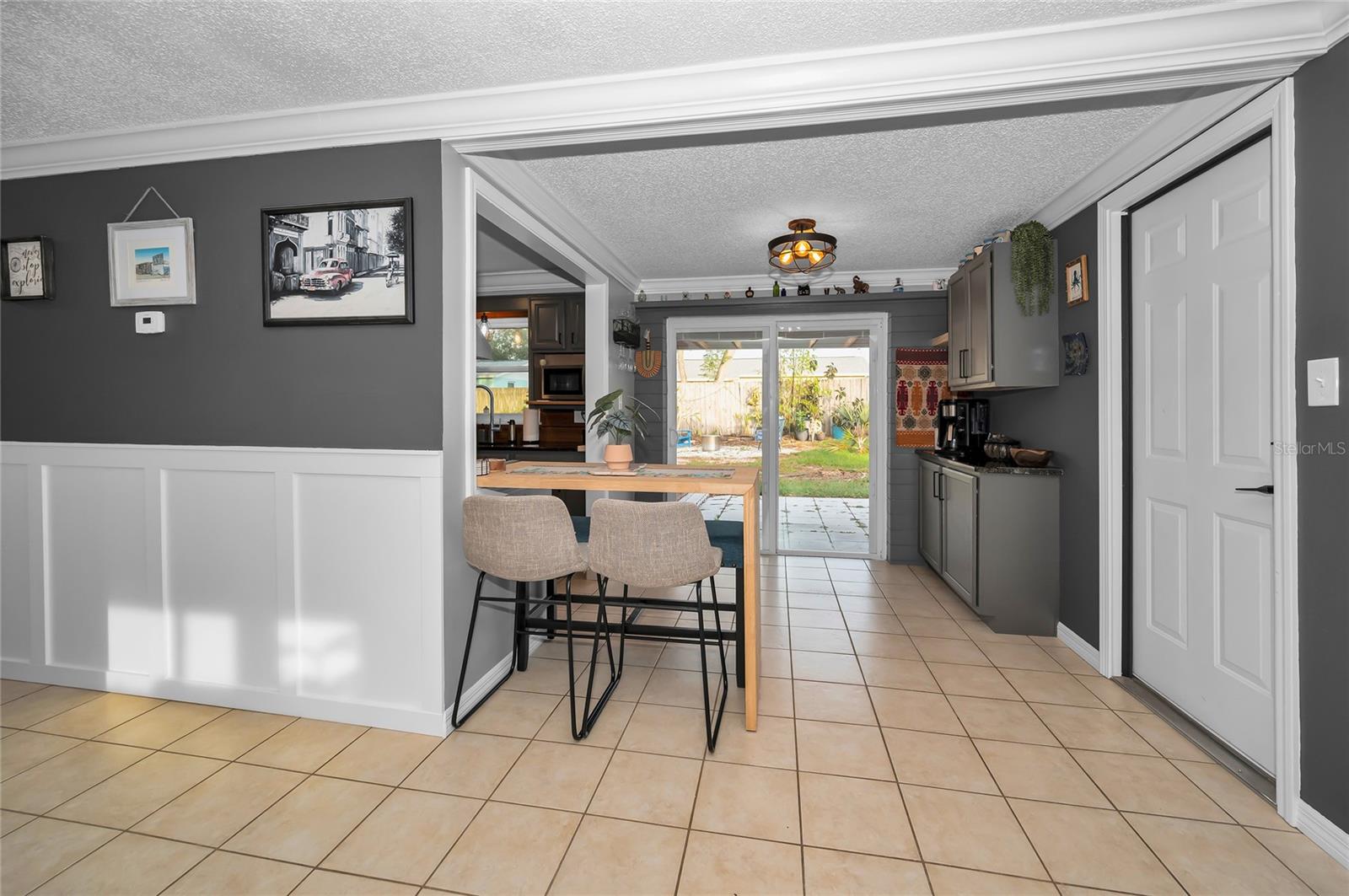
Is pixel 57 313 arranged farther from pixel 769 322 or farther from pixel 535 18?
pixel 769 322

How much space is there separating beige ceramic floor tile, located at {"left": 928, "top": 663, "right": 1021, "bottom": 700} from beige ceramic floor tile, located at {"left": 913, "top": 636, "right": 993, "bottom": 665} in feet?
0.21

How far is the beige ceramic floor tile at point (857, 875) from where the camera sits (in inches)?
64.9

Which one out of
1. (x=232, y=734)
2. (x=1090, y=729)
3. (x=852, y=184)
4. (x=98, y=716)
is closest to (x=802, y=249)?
(x=852, y=184)

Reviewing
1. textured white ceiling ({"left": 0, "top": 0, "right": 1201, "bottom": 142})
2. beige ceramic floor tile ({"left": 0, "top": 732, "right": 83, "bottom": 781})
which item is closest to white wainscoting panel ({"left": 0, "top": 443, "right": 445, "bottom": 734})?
beige ceramic floor tile ({"left": 0, "top": 732, "right": 83, "bottom": 781})

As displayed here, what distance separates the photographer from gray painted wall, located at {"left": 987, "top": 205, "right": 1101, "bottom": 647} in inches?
123

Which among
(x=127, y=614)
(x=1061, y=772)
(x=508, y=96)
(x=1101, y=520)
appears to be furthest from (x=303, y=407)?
(x=1101, y=520)

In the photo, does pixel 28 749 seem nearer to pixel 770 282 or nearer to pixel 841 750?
pixel 841 750

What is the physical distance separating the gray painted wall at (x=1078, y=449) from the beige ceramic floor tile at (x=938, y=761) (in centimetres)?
132

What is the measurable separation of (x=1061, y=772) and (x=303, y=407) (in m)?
3.28

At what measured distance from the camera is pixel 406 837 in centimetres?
186

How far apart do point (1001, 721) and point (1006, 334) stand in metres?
2.21

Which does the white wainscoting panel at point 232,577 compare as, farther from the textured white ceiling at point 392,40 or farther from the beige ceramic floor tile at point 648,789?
the textured white ceiling at point 392,40

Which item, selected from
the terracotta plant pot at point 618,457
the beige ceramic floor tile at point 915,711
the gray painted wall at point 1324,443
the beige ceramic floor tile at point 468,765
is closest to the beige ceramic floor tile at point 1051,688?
the beige ceramic floor tile at point 915,711

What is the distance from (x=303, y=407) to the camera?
258 centimetres
